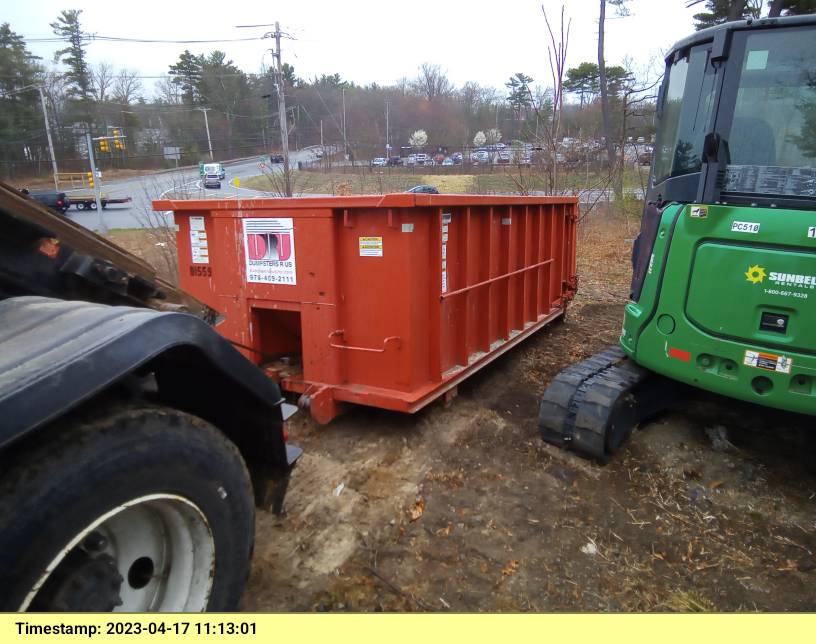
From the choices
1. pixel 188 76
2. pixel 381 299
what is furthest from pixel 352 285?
pixel 188 76

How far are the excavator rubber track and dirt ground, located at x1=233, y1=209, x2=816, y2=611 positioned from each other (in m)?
0.15

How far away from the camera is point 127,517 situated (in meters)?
1.93

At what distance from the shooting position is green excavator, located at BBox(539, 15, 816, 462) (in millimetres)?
3527

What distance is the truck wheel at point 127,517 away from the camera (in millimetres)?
1500

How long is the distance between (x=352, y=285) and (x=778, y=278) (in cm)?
296

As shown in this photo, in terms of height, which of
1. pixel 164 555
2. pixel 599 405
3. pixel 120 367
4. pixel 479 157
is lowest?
pixel 599 405

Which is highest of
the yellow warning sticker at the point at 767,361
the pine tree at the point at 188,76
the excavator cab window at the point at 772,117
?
the pine tree at the point at 188,76

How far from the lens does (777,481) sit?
413 centimetres

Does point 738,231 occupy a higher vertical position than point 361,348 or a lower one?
higher

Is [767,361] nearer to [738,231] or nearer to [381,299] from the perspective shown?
[738,231]

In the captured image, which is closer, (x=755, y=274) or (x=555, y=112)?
(x=755, y=274)

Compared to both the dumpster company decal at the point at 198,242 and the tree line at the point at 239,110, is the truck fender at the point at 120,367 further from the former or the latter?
the tree line at the point at 239,110

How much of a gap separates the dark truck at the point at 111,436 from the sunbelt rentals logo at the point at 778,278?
312 cm

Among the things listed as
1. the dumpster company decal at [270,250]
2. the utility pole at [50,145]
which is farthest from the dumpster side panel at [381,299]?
the utility pole at [50,145]
